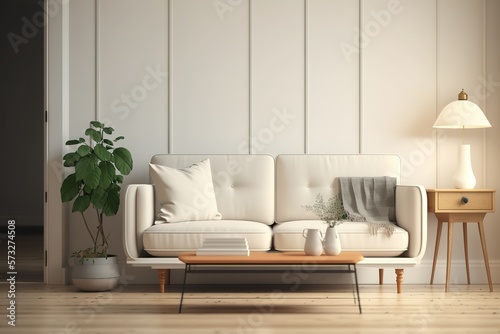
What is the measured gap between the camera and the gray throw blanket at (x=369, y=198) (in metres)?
4.99

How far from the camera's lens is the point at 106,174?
16.2 ft

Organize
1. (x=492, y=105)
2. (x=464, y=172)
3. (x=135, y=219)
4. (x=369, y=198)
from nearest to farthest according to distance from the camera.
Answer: (x=135, y=219) → (x=369, y=198) → (x=464, y=172) → (x=492, y=105)

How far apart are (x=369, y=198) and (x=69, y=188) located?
2078 millimetres

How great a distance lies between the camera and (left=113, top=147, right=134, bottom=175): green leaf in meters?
4.99

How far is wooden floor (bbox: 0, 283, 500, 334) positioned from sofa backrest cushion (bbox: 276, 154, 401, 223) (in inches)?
23.5

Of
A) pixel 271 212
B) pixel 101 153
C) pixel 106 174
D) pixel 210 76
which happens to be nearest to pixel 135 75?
pixel 210 76

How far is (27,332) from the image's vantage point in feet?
11.5

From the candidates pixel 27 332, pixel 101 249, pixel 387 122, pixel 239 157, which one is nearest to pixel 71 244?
pixel 101 249

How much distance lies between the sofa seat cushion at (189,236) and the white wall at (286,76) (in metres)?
0.84

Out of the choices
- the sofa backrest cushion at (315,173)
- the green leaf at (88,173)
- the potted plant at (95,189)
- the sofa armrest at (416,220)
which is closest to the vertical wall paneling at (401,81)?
the sofa backrest cushion at (315,173)

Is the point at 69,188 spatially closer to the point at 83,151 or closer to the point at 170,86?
the point at 83,151

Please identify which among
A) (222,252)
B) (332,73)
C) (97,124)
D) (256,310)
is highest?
(332,73)

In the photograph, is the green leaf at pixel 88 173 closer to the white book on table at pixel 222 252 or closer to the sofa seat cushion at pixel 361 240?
the white book on table at pixel 222 252

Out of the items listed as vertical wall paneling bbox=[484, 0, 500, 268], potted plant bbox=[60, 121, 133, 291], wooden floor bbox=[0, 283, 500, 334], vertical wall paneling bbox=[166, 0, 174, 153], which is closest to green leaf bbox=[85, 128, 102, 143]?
potted plant bbox=[60, 121, 133, 291]
